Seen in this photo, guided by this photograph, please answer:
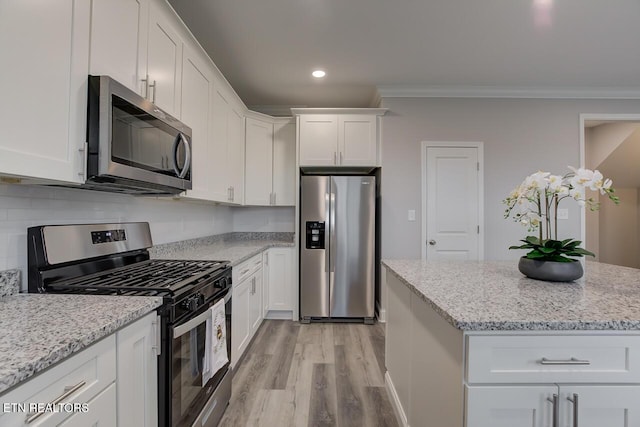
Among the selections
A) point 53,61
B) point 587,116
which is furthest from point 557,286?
point 587,116

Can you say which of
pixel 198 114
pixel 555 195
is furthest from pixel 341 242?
pixel 555 195

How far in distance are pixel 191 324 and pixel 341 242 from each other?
2.15 metres

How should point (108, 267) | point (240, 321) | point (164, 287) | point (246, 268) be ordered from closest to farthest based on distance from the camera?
point (164, 287)
point (108, 267)
point (240, 321)
point (246, 268)

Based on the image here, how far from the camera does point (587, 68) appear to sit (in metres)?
3.02

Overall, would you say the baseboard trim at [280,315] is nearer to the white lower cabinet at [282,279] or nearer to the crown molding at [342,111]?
the white lower cabinet at [282,279]

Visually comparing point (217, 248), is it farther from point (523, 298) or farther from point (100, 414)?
point (523, 298)

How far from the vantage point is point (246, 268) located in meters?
2.47

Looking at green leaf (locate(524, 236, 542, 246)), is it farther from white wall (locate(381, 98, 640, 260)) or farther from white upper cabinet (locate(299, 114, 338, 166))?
white upper cabinet (locate(299, 114, 338, 166))

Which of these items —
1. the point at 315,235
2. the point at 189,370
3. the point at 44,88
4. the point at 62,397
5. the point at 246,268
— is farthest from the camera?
the point at 315,235

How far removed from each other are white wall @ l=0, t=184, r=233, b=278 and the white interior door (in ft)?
8.60

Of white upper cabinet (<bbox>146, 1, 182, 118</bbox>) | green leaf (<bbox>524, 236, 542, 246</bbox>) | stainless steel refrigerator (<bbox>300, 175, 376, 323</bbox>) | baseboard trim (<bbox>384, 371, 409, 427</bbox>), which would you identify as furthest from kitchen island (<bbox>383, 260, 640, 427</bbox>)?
stainless steel refrigerator (<bbox>300, 175, 376, 323</bbox>)

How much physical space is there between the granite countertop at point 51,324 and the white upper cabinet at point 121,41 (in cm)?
87

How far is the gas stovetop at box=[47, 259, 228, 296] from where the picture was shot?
1186 millimetres

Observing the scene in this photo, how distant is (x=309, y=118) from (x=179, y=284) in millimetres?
2599
